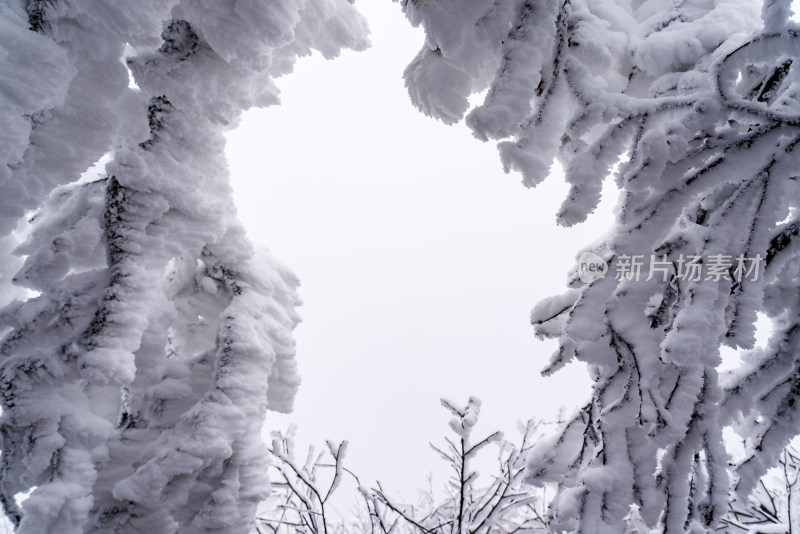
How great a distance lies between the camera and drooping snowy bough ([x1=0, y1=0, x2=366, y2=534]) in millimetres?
1561

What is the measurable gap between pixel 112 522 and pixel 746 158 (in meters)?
2.78

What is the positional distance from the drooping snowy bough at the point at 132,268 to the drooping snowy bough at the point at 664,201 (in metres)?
0.88

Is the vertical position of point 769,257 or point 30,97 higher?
point 30,97

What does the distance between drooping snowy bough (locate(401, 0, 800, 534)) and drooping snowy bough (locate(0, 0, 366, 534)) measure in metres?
0.88

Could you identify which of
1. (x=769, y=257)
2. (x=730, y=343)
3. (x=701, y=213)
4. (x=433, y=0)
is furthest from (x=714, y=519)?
(x=433, y=0)

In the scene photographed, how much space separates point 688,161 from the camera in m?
1.37

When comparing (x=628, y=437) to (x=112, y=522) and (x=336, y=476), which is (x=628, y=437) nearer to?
(x=112, y=522)
